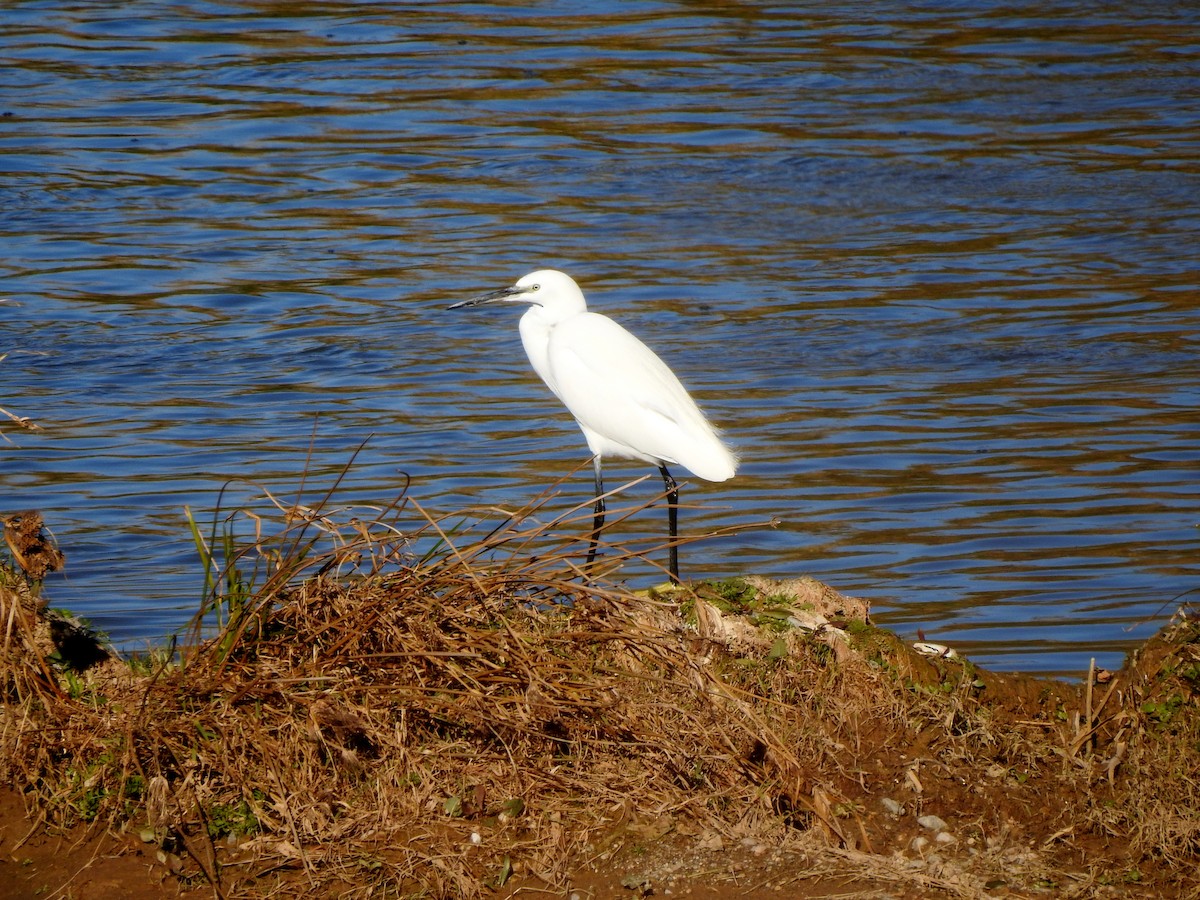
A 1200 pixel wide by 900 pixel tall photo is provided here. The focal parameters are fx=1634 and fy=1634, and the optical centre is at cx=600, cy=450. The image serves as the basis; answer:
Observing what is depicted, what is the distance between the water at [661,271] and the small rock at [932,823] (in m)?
1.17

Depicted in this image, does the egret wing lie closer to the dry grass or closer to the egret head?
the egret head

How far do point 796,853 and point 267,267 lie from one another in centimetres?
722

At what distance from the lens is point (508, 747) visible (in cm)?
355

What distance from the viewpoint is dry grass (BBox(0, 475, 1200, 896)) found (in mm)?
3406

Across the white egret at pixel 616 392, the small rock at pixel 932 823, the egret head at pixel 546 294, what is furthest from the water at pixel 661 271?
the small rock at pixel 932 823

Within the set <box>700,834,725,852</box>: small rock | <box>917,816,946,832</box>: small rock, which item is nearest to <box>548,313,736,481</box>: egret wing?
<box>917,816,946,832</box>: small rock

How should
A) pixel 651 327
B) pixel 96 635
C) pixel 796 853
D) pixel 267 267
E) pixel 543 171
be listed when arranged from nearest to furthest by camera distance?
pixel 796 853, pixel 96 635, pixel 651 327, pixel 267 267, pixel 543 171

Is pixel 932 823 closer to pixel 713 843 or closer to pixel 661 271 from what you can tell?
pixel 713 843

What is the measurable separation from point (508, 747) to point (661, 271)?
6.53 metres

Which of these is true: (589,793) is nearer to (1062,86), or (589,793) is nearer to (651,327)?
(651,327)

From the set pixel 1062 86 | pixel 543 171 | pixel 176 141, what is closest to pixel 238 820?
pixel 543 171

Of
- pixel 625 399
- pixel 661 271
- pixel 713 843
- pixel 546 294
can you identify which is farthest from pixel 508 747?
pixel 661 271

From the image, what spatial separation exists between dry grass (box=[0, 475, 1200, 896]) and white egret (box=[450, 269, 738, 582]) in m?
1.63

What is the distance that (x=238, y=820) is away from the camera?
3.44 metres
